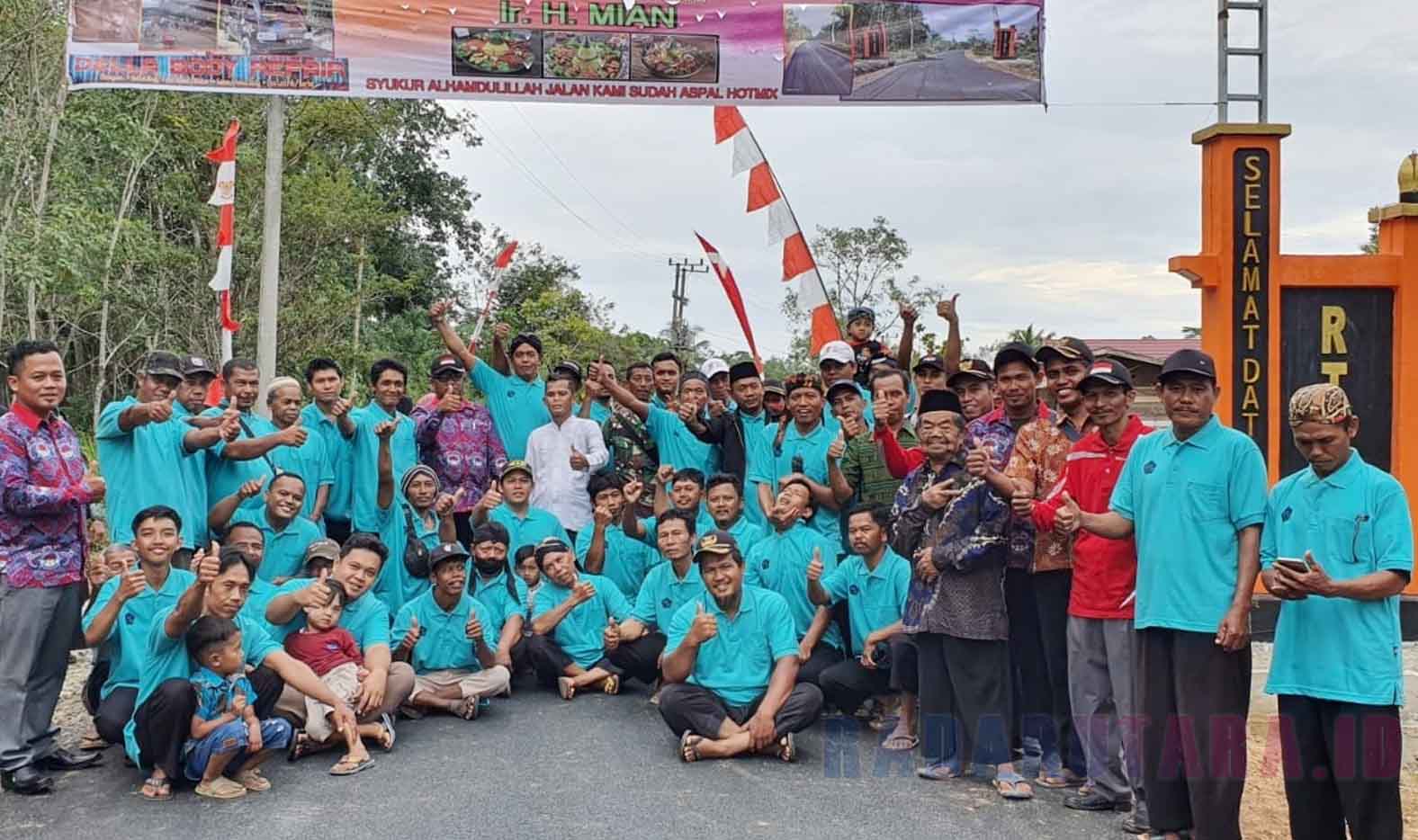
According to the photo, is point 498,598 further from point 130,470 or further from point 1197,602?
point 1197,602

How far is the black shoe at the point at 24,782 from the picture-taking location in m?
5.44

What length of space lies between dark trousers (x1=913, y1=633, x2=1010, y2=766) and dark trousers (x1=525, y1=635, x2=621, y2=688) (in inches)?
85.8

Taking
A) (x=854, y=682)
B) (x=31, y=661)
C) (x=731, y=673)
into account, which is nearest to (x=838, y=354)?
(x=854, y=682)

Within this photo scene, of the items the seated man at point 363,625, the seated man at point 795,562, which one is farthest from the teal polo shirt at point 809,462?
the seated man at point 363,625

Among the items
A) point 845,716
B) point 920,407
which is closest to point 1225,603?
point 920,407

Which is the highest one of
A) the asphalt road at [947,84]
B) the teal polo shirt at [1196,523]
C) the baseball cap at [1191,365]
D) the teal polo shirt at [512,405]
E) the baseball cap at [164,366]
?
the asphalt road at [947,84]

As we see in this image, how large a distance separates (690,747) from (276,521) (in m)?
2.56

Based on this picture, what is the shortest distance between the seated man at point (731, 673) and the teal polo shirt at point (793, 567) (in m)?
0.57

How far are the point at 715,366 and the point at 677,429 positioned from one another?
0.70 meters

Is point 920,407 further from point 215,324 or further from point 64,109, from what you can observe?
point 215,324

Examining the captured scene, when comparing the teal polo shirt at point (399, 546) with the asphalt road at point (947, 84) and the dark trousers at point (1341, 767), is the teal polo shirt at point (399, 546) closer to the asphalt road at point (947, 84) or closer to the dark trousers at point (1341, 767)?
the dark trousers at point (1341, 767)

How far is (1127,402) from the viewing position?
205 inches

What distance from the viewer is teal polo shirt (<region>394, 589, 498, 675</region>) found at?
6883 mm

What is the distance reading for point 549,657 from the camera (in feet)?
24.1
